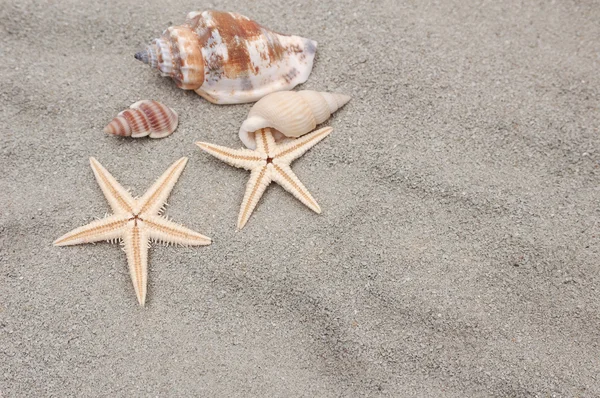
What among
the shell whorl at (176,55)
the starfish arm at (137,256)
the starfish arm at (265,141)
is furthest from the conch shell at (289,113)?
the starfish arm at (137,256)

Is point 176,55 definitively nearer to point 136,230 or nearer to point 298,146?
point 298,146

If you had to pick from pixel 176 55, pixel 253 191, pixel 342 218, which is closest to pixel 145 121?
pixel 176 55

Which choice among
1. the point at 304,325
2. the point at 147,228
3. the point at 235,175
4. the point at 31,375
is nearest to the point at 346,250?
the point at 304,325

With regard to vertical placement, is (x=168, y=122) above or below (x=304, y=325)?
above

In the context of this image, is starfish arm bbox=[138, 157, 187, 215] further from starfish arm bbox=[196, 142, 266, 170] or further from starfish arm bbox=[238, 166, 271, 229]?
starfish arm bbox=[238, 166, 271, 229]

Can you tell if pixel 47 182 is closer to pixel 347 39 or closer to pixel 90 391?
pixel 90 391

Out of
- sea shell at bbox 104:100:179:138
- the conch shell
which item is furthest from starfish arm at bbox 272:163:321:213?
sea shell at bbox 104:100:179:138
